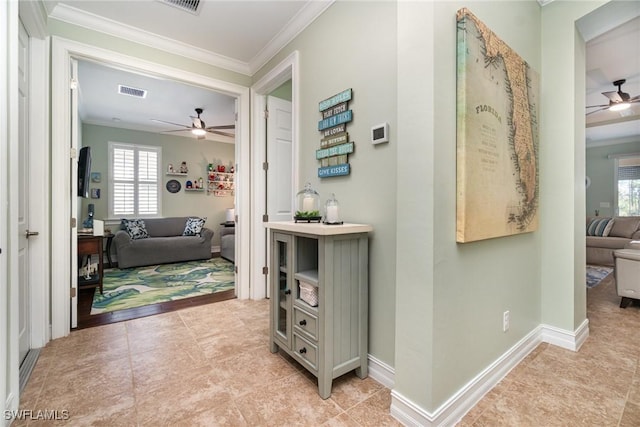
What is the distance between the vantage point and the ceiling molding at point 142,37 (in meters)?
2.40

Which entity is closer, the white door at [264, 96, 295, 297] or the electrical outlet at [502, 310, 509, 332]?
the electrical outlet at [502, 310, 509, 332]

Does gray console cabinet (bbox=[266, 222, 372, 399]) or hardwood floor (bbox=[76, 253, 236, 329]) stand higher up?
gray console cabinet (bbox=[266, 222, 372, 399])

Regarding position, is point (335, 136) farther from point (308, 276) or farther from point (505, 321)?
point (505, 321)

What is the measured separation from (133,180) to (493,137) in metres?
6.54

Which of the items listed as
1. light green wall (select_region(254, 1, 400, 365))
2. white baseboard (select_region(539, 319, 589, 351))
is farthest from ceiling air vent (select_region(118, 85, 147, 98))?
white baseboard (select_region(539, 319, 589, 351))

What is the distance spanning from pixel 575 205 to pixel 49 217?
4118 mm

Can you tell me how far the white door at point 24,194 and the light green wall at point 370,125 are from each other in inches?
84.6

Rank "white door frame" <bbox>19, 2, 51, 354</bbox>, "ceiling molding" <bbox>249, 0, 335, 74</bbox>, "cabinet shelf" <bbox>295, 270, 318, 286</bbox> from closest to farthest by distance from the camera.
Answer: "cabinet shelf" <bbox>295, 270, 318, 286</bbox>
"white door frame" <bbox>19, 2, 51, 354</bbox>
"ceiling molding" <bbox>249, 0, 335, 74</bbox>

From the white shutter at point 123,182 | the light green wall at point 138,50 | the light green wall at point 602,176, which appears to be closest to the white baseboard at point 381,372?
the light green wall at point 138,50

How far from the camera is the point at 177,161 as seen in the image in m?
6.41

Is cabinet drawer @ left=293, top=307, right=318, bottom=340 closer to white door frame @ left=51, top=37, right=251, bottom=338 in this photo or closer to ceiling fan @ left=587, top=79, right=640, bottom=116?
white door frame @ left=51, top=37, right=251, bottom=338

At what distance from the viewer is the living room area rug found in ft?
13.2

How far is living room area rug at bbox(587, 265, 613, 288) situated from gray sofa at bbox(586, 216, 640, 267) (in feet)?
0.64

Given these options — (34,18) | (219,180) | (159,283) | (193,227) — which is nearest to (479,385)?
(34,18)
